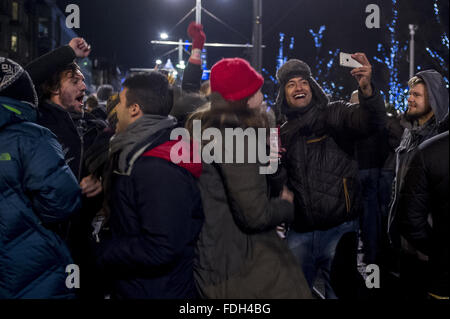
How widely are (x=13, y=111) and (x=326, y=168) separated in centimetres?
215

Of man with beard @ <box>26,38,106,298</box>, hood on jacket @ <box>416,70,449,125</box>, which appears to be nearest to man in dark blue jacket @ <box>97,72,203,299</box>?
man with beard @ <box>26,38,106,298</box>

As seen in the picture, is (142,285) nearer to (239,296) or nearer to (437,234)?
(239,296)

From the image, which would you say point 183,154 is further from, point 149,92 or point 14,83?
point 14,83

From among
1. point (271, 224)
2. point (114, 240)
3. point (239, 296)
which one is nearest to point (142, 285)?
point (114, 240)

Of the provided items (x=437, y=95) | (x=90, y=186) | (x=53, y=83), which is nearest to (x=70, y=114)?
(x=53, y=83)

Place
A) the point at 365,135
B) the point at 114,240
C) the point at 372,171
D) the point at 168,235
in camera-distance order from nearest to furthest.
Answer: the point at 168,235, the point at 114,240, the point at 365,135, the point at 372,171

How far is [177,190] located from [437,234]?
1.45 meters

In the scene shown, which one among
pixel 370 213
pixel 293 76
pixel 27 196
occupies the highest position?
pixel 293 76

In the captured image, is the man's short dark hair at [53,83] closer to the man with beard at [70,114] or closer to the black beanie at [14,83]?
the man with beard at [70,114]

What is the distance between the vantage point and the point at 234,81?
7.21 ft

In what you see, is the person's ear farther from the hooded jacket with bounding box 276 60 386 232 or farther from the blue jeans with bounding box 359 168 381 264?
the blue jeans with bounding box 359 168 381 264

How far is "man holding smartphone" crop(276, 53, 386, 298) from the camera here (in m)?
2.93

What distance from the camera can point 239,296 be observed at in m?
2.04

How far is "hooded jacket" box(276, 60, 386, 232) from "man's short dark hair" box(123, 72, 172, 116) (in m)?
1.27
